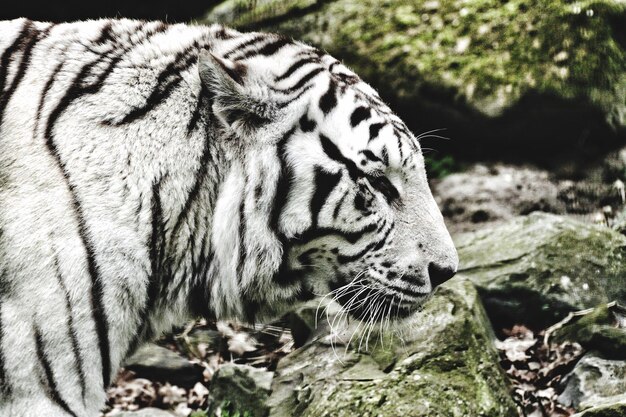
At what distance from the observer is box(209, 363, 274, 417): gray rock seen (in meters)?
4.20

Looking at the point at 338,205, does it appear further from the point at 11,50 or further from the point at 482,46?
the point at 482,46

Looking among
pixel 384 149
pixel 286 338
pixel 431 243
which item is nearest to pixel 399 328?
pixel 431 243

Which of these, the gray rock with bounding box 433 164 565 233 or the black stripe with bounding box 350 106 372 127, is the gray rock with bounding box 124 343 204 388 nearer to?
the gray rock with bounding box 433 164 565 233

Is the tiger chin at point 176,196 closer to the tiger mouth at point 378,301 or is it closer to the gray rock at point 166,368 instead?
the tiger mouth at point 378,301

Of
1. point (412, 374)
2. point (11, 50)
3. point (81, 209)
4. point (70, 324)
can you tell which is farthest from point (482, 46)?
point (70, 324)

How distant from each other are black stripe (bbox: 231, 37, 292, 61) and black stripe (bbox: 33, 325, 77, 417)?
Result: 50.4 inches

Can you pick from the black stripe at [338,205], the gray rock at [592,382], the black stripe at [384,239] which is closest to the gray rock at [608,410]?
the gray rock at [592,382]

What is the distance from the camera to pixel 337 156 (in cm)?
286

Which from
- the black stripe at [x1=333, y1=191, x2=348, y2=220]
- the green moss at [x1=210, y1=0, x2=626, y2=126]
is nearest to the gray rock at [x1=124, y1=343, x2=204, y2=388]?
the black stripe at [x1=333, y1=191, x2=348, y2=220]

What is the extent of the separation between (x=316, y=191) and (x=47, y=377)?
115 centimetres

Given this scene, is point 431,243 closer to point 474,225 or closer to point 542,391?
point 542,391

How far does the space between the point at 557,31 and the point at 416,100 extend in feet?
4.30

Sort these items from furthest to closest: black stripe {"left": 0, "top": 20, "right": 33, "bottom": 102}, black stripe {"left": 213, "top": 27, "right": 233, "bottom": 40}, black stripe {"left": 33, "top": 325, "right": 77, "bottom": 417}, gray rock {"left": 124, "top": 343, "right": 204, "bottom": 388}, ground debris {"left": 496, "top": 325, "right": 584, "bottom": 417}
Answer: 1. gray rock {"left": 124, "top": 343, "right": 204, "bottom": 388}
2. ground debris {"left": 496, "top": 325, "right": 584, "bottom": 417}
3. black stripe {"left": 213, "top": 27, "right": 233, "bottom": 40}
4. black stripe {"left": 0, "top": 20, "right": 33, "bottom": 102}
5. black stripe {"left": 33, "top": 325, "right": 77, "bottom": 417}

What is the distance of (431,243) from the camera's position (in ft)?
9.76
